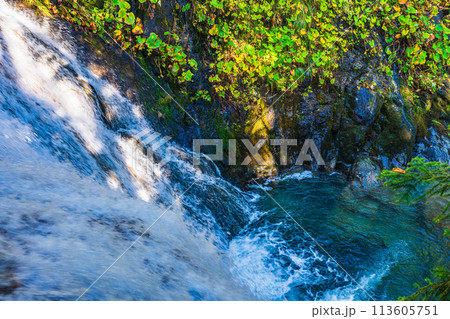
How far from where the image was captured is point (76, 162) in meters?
2.62

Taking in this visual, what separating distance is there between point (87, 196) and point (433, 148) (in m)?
7.26

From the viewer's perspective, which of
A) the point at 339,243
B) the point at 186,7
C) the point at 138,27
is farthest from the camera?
the point at 186,7

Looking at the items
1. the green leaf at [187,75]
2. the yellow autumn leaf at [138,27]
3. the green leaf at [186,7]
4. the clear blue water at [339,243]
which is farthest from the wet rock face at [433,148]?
the yellow autumn leaf at [138,27]

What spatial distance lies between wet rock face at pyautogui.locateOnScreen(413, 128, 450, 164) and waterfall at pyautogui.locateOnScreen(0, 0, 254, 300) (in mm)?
4723

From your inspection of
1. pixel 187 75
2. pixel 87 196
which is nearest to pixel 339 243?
pixel 87 196

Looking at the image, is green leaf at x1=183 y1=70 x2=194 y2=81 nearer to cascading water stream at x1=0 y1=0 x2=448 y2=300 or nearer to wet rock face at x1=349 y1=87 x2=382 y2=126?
cascading water stream at x1=0 y1=0 x2=448 y2=300

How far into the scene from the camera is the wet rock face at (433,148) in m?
6.41

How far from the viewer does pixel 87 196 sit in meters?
2.38

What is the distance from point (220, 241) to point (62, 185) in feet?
6.41

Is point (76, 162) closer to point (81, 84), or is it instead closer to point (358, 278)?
point (81, 84)
